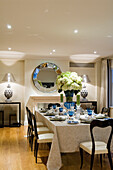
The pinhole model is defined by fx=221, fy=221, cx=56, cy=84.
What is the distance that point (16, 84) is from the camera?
8633 mm

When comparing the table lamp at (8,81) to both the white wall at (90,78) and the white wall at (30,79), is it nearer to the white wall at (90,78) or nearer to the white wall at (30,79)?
the white wall at (30,79)

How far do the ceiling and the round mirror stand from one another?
128 cm

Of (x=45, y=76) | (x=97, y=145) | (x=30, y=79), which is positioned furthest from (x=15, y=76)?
(x=97, y=145)

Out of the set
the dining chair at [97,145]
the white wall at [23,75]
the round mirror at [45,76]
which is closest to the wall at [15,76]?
the white wall at [23,75]

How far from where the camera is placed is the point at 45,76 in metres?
8.63

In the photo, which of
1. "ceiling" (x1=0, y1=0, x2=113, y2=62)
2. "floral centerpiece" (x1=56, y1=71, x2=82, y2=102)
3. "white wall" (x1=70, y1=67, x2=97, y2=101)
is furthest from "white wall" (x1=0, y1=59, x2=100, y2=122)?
"floral centerpiece" (x1=56, y1=71, x2=82, y2=102)

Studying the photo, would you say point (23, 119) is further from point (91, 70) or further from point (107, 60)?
point (107, 60)

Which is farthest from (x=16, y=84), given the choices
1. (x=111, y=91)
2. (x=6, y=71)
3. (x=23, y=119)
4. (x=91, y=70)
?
(x=111, y=91)

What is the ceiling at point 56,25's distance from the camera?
349 centimetres

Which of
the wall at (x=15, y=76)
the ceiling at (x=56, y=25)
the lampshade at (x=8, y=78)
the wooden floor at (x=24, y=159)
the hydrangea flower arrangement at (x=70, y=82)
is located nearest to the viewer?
the ceiling at (x=56, y=25)

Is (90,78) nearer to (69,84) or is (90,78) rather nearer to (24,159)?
(69,84)

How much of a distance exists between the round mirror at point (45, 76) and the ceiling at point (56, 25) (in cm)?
128

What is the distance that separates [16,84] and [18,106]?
0.87 metres

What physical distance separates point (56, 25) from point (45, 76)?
419 centimetres
